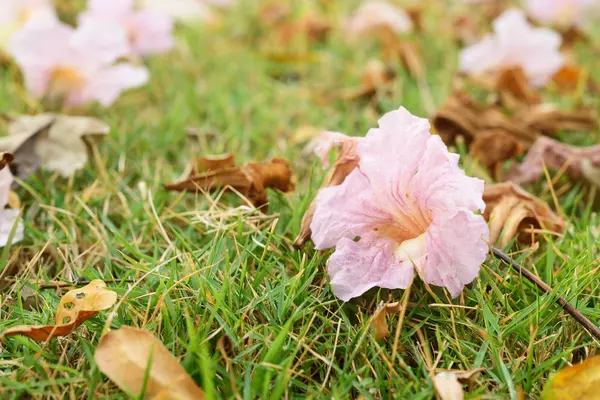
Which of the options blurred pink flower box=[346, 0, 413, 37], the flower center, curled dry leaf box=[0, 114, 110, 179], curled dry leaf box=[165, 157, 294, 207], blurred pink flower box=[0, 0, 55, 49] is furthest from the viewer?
blurred pink flower box=[346, 0, 413, 37]

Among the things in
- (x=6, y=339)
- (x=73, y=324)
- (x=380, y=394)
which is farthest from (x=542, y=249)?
(x=6, y=339)

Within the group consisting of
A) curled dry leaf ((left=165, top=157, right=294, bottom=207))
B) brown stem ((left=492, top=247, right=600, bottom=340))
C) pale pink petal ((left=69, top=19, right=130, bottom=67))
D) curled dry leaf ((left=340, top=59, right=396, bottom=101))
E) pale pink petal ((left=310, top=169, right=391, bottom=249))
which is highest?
pale pink petal ((left=69, top=19, right=130, bottom=67))

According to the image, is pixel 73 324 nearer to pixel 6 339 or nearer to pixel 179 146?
pixel 6 339

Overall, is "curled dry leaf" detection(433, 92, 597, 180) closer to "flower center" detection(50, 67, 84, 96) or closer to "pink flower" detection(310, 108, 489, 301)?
"pink flower" detection(310, 108, 489, 301)

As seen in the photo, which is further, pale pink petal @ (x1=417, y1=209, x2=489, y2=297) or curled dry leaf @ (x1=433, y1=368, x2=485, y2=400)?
pale pink petal @ (x1=417, y1=209, x2=489, y2=297)

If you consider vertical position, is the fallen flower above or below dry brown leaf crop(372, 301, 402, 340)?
above

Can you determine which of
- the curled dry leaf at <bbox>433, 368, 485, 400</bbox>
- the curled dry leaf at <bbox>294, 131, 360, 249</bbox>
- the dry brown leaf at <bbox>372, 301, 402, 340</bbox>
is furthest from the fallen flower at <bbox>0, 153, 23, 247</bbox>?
the curled dry leaf at <bbox>433, 368, 485, 400</bbox>

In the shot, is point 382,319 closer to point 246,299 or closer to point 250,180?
point 246,299
